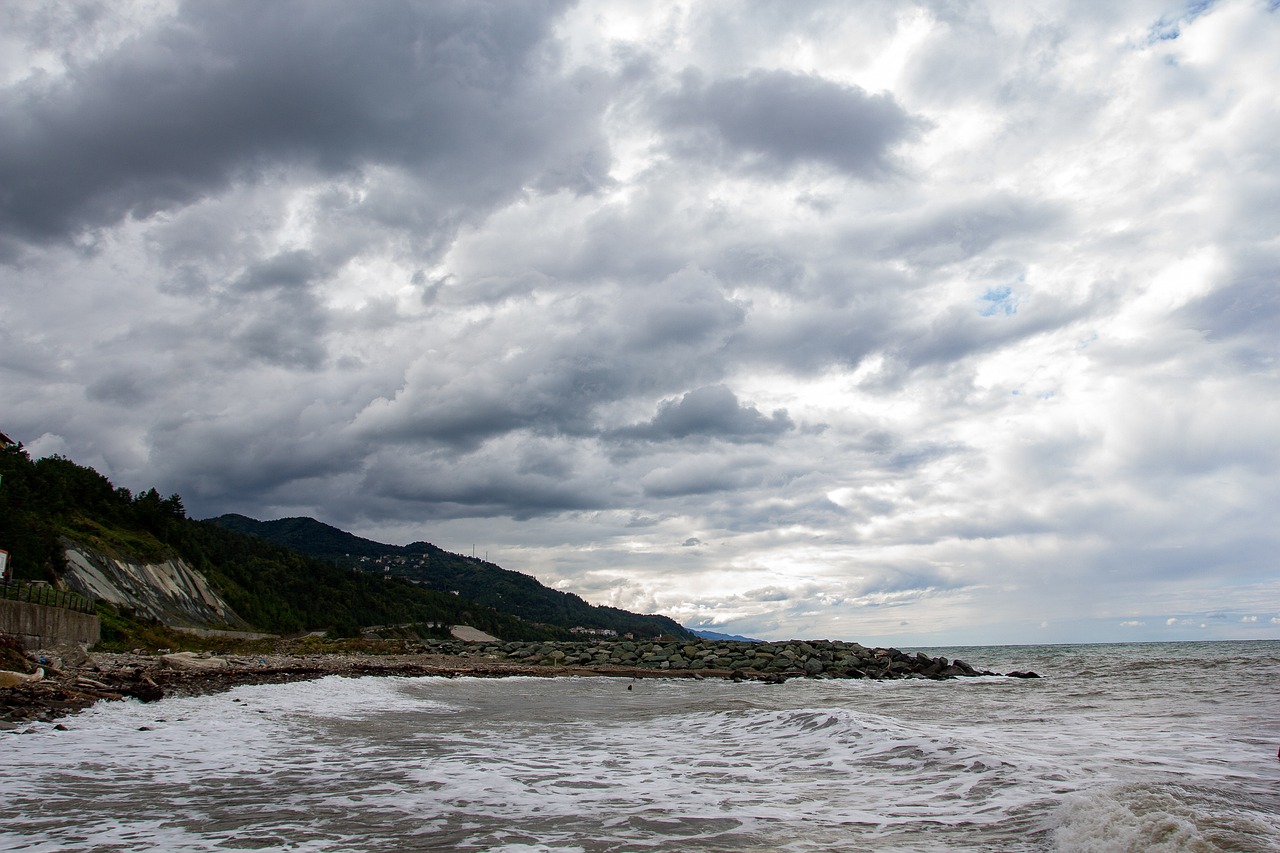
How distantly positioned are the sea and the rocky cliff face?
43232 mm

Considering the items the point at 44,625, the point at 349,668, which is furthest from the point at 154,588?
the point at 44,625

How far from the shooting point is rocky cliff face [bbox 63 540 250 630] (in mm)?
51162

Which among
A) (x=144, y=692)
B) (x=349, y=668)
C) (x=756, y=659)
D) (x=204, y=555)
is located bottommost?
(x=756, y=659)

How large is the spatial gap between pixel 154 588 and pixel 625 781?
64595 millimetres

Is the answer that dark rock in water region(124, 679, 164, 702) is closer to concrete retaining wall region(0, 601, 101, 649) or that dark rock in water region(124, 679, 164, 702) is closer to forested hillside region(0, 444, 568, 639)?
concrete retaining wall region(0, 601, 101, 649)

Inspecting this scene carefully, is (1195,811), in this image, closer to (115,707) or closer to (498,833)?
(498,833)

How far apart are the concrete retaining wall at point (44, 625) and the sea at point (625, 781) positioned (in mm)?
10540

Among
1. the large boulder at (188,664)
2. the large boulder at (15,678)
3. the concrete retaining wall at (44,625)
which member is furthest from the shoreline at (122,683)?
the concrete retaining wall at (44,625)

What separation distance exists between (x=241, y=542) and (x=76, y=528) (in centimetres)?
5723

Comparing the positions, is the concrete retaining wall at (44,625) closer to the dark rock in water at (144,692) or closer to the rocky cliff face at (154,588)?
the dark rock in water at (144,692)

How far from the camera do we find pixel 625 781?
9352mm

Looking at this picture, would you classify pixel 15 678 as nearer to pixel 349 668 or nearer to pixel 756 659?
pixel 349 668

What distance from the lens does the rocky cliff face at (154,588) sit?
51.2m

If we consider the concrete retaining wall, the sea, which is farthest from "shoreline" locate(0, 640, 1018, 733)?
the concrete retaining wall
